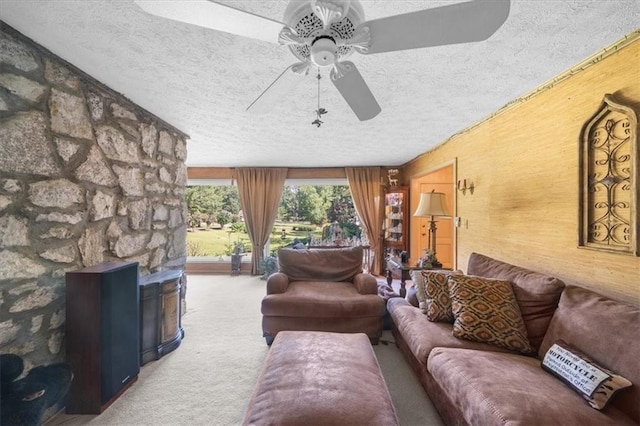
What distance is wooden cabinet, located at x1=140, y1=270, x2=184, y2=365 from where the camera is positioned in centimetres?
217

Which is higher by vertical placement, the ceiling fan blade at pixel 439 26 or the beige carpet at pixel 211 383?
the ceiling fan blade at pixel 439 26

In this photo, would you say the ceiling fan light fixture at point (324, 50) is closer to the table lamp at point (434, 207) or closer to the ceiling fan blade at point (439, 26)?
the ceiling fan blade at point (439, 26)

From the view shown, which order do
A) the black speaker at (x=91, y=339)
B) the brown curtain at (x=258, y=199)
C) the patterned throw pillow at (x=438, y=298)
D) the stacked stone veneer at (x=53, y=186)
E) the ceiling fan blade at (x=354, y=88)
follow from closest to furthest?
the ceiling fan blade at (x=354, y=88)
the stacked stone veneer at (x=53, y=186)
the black speaker at (x=91, y=339)
the patterned throw pillow at (x=438, y=298)
the brown curtain at (x=258, y=199)

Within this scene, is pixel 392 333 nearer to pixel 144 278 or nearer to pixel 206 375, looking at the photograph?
pixel 206 375

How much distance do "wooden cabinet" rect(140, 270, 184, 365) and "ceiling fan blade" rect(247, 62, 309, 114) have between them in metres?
1.79

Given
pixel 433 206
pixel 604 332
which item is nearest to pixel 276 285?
pixel 433 206

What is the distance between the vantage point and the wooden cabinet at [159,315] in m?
2.17

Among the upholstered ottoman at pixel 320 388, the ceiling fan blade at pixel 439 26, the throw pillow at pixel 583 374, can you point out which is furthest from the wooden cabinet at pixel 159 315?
the throw pillow at pixel 583 374

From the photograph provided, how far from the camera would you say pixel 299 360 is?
Result: 4.83 feet

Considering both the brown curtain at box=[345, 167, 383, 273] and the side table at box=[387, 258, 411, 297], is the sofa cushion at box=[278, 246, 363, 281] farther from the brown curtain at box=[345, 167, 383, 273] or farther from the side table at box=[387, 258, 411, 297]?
the brown curtain at box=[345, 167, 383, 273]

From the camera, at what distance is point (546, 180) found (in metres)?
2.00

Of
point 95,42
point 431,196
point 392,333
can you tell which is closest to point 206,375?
point 392,333

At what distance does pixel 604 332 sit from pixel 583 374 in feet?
0.84

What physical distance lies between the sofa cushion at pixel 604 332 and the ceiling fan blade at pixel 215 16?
208 centimetres
